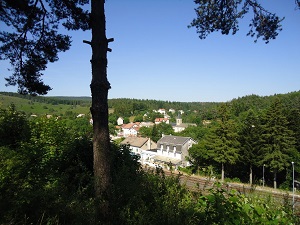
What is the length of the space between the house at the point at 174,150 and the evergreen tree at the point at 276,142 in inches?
676

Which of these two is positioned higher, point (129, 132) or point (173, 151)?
point (173, 151)

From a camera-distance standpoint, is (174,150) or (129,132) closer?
(174,150)

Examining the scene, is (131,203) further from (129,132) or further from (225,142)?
(129,132)

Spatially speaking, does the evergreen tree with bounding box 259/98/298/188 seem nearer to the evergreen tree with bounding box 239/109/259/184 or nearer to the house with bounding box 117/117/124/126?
the evergreen tree with bounding box 239/109/259/184

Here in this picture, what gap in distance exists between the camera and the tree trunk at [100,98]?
4.21m

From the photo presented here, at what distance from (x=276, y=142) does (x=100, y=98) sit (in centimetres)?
2645

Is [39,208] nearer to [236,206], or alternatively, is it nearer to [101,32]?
[236,206]

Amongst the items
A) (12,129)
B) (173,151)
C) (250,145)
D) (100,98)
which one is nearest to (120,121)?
(173,151)

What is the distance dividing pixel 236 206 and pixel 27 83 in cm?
587

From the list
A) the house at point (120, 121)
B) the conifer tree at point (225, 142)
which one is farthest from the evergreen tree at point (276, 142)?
the house at point (120, 121)

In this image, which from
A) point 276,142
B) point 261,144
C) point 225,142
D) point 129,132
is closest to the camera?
point 276,142

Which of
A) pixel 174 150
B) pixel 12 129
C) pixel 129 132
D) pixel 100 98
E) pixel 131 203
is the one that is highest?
pixel 100 98

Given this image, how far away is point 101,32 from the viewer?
457 cm

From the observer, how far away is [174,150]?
4319 centimetres
